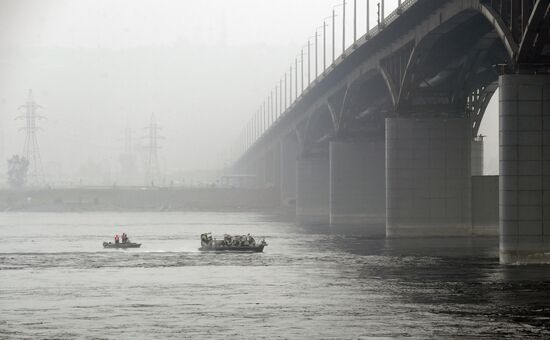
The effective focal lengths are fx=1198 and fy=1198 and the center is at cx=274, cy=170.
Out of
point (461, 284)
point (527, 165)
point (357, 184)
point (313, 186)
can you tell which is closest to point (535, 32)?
point (527, 165)

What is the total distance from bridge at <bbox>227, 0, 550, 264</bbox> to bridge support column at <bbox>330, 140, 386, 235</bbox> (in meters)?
0.11

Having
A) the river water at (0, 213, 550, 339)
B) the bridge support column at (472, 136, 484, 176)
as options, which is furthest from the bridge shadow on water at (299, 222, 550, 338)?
the bridge support column at (472, 136, 484, 176)

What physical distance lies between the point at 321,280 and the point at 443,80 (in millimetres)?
38525

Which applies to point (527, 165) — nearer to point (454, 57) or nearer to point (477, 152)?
point (454, 57)

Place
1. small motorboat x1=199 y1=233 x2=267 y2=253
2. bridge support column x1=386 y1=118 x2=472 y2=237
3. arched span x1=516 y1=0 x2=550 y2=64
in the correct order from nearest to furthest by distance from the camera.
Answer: arched span x1=516 y1=0 x2=550 y2=64
small motorboat x1=199 y1=233 x2=267 y2=253
bridge support column x1=386 y1=118 x2=472 y2=237

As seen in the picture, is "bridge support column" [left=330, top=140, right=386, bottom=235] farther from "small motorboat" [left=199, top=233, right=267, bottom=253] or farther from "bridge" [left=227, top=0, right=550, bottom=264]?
"small motorboat" [left=199, top=233, right=267, bottom=253]

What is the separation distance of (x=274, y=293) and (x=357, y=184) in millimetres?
79383

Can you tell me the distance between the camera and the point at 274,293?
170 feet

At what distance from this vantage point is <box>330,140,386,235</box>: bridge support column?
128 meters

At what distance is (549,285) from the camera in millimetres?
52594

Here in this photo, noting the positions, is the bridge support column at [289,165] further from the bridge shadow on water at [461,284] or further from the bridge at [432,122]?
the bridge shadow on water at [461,284]

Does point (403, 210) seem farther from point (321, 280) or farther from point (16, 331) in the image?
point (16, 331)

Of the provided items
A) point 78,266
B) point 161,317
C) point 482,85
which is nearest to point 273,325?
point 161,317

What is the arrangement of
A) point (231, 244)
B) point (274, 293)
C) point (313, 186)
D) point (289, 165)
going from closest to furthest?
point (274, 293) < point (231, 244) < point (313, 186) < point (289, 165)
